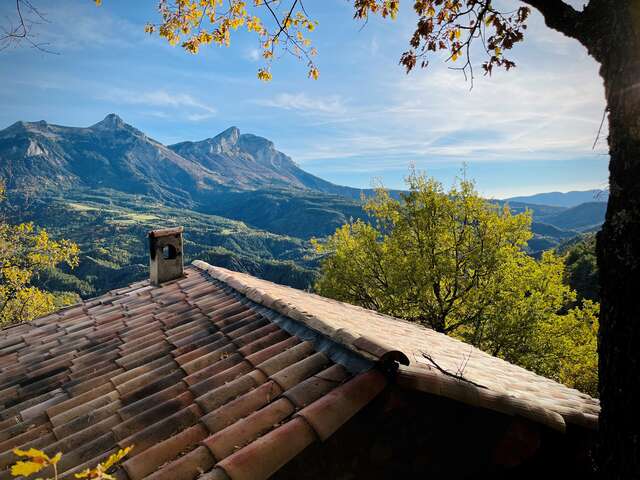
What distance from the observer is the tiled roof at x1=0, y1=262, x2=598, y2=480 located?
243 centimetres

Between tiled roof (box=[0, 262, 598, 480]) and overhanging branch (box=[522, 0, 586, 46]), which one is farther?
overhanging branch (box=[522, 0, 586, 46])

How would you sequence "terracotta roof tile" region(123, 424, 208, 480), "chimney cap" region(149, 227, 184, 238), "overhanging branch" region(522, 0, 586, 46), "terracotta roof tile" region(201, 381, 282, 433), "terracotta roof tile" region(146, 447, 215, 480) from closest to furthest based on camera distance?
"terracotta roof tile" region(146, 447, 215, 480)
"terracotta roof tile" region(123, 424, 208, 480)
"overhanging branch" region(522, 0, 586, 46)
"terracotta roof tile" region(201, 381, 282, 433)
"chimney cap" region(149, 227, 184, 238)

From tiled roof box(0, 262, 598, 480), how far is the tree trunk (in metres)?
0.59

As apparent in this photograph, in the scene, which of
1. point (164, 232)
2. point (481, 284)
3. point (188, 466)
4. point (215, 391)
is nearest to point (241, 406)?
point (215, 391)

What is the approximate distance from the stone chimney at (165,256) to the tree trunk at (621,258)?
8.50 meters

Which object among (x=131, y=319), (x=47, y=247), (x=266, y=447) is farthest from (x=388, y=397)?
(x=47, y=247)

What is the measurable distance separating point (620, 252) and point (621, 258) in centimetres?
4

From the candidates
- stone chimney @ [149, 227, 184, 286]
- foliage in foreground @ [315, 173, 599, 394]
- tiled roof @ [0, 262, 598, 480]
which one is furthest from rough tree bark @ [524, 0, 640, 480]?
foliage in foreground @ [315, 173, 599, 394]

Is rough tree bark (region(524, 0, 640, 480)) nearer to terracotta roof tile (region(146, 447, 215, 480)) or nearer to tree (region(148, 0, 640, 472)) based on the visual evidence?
tree (region(148, 0, 640, 472))

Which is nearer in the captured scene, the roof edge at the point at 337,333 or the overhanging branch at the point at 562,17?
the overhanging branch at the point at 562,17

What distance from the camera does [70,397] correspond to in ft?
12.8

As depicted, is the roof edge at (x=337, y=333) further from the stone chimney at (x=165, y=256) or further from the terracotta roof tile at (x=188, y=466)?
the stone chimney at (x=165, y=256)

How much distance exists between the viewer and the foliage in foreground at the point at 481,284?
1502 cm

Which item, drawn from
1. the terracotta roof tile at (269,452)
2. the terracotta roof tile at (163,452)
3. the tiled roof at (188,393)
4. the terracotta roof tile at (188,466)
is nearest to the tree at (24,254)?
the tiled roof at (188,393)
